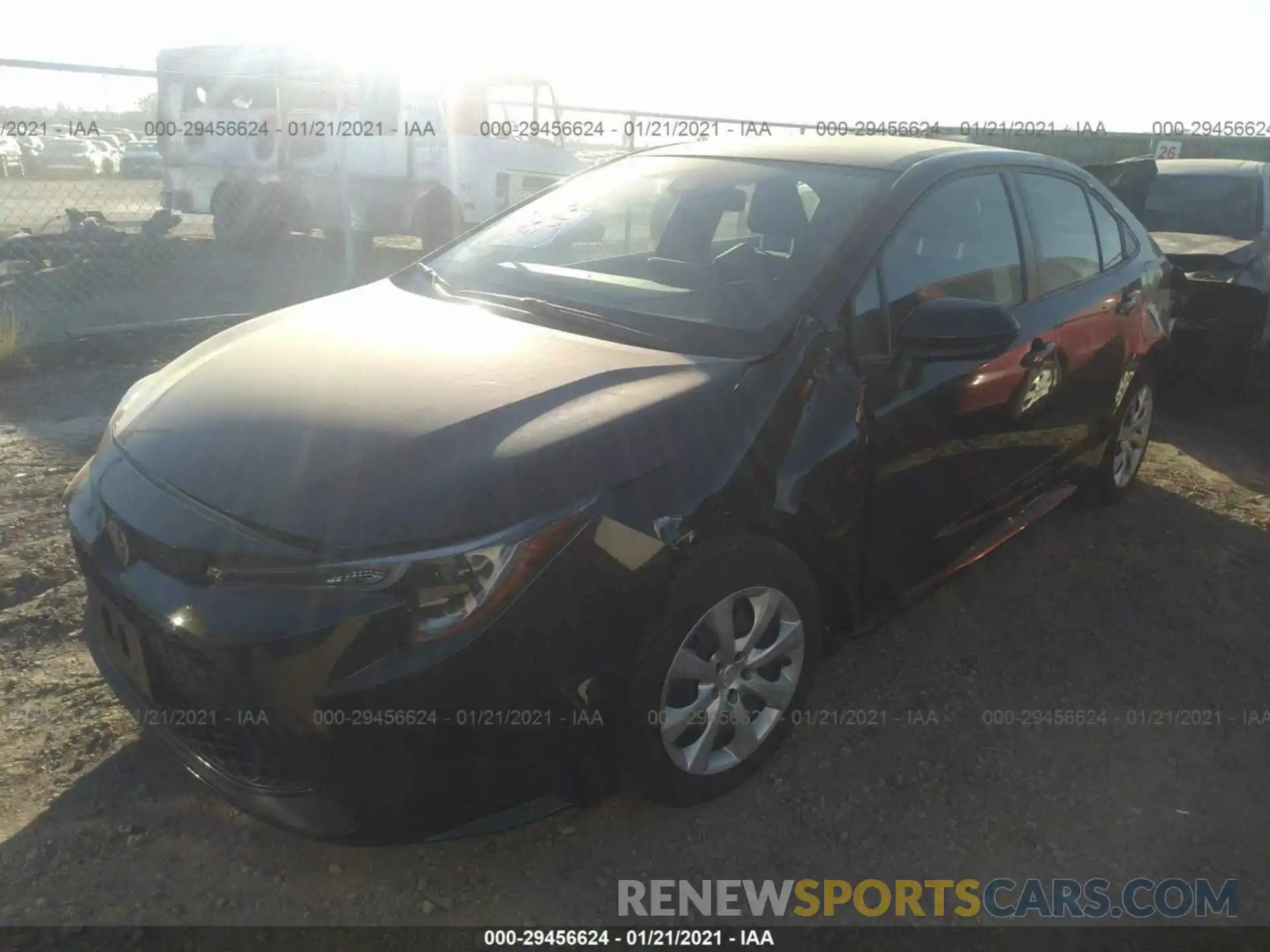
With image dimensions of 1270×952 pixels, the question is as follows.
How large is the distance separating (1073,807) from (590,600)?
1.59 meters

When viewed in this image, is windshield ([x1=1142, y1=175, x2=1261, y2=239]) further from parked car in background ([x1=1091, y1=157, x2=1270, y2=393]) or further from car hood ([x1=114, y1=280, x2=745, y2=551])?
car hood ([x1=114, y1=280, x2=745, y2=551])

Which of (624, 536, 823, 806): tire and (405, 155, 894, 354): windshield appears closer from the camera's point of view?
(624, 536, 823, 806): tire

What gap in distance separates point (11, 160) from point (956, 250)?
42.1 feet

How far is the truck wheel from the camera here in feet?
35.6

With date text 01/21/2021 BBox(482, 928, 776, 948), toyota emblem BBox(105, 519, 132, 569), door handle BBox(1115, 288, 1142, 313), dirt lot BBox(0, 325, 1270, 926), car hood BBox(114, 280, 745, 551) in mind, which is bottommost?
date text 01/21/2021 BBox(482, 928, 776, 948)

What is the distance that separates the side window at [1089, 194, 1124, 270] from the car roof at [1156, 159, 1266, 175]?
3.90 meters

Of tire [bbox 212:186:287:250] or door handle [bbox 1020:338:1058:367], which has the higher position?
tire [bbox 212:186:287:250]

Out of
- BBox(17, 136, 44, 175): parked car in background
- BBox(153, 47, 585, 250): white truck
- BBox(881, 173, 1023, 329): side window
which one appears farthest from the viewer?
BBox(17, 136, 44, 175): parked car in background

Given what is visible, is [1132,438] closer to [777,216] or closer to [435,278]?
[777,216]

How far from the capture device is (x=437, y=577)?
190 cm

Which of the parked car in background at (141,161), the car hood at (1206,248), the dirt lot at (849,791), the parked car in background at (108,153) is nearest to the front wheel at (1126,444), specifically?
the dirt lot at (849,791)

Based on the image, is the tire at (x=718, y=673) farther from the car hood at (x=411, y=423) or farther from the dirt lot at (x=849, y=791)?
the car hood at (x=411, y=423)

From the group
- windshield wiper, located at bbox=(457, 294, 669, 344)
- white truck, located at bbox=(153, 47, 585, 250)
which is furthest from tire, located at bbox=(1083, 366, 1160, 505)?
white truck, located at bbox=(153, 47, 585, 250)

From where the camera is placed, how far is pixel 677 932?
219 centimetres
